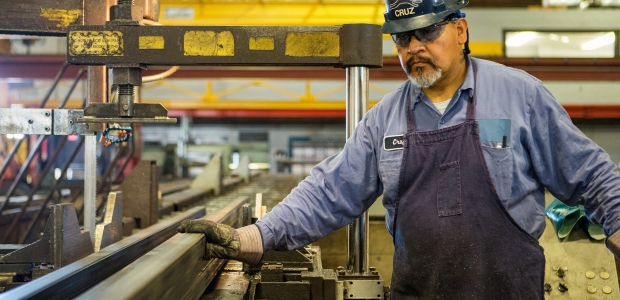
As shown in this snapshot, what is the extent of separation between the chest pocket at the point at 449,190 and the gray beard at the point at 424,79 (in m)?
0.22

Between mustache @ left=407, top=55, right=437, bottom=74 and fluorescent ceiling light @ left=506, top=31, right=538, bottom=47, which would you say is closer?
mustache @ left=407, top=55, right=437, bottom=74

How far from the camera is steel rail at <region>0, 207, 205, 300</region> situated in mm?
1088

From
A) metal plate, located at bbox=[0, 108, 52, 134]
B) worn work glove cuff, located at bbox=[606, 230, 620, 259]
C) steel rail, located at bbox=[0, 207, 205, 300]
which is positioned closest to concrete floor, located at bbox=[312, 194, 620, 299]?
worn work glove cuff, located at bbox=[606, 230, 620, 259]

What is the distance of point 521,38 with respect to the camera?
31.8 ft

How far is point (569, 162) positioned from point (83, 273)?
1231 mm

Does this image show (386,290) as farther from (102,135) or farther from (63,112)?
(63,112)

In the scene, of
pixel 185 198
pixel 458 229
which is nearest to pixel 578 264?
pixel 458 229

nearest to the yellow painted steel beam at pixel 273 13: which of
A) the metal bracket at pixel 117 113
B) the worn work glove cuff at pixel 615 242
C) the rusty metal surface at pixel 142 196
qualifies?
the rusty metal surface at pixel 142 196

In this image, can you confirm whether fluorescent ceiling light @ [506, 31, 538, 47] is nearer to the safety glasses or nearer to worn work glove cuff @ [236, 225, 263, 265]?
the safety glasses

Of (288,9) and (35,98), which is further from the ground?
(288,9)

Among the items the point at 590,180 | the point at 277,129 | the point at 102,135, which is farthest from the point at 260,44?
the point at 277,129

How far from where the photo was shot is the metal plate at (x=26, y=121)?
1.96 meters

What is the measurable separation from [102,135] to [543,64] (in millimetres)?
6768

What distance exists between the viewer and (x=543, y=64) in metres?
7.44
